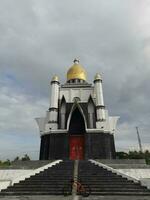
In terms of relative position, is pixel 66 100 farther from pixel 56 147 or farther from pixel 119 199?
pixel 119 199

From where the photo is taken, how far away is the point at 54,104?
2650cm

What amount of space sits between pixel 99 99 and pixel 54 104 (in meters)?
6.28

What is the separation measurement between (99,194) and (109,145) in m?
16.0

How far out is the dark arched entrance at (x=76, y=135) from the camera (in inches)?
953

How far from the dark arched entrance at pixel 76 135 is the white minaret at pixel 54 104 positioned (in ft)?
7.37

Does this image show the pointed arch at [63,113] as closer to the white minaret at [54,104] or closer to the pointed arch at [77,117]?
the white minaret at [54,104]

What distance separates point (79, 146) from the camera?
2456 centimetres

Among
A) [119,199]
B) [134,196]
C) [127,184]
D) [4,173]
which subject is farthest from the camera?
[4,173]

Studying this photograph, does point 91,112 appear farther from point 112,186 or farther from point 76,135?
point 112,186

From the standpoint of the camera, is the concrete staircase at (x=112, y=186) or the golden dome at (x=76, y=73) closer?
the concrete staircase at (x=112, y=186)

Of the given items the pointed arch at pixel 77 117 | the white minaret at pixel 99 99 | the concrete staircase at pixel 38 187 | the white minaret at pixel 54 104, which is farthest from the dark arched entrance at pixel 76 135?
the concrete staircase at pixel 38 187

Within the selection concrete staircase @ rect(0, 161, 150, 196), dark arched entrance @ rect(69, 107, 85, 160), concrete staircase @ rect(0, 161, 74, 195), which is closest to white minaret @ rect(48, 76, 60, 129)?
dark arched entrance @ rect(69, 107, 85, 160)

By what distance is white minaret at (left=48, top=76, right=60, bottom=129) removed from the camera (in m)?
25.4

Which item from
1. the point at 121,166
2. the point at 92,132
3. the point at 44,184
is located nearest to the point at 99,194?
the point at 44,184
